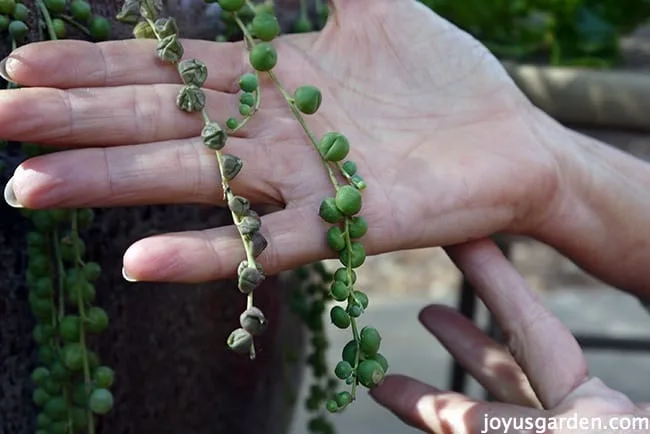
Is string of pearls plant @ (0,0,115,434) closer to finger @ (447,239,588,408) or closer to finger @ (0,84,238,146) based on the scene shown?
finger @ (0,84,238,146)

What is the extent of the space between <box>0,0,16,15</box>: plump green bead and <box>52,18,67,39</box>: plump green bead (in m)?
0.03

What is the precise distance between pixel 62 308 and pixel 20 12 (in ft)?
0.62

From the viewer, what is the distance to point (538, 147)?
759 mm

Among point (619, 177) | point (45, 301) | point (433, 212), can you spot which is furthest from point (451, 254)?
point (45, 301)

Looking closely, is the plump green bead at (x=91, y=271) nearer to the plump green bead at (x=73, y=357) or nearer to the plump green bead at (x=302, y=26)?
the plump green bead at (x=73, y=357)

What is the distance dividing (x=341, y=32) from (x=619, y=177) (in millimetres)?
305

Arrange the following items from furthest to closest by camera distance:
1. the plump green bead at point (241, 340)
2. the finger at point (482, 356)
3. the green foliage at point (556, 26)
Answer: the green foliage at point (556, 26)
the finger at point (482, 356)
the plump green bead at point (241, 340)

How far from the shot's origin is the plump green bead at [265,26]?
60 cm

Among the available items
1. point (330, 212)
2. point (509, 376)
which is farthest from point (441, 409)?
point (330, 212)

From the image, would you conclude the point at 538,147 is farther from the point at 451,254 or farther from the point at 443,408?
the point at 443,408

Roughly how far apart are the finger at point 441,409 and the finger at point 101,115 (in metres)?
0.25

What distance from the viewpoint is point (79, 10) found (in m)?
0.58

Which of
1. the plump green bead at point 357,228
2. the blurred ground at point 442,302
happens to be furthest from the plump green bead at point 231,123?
the blurred ground at point 442,302

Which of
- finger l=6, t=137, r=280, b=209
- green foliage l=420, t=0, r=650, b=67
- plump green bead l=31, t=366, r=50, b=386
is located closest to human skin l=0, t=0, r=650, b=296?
finger l=6, t=137, r=280, b=209
